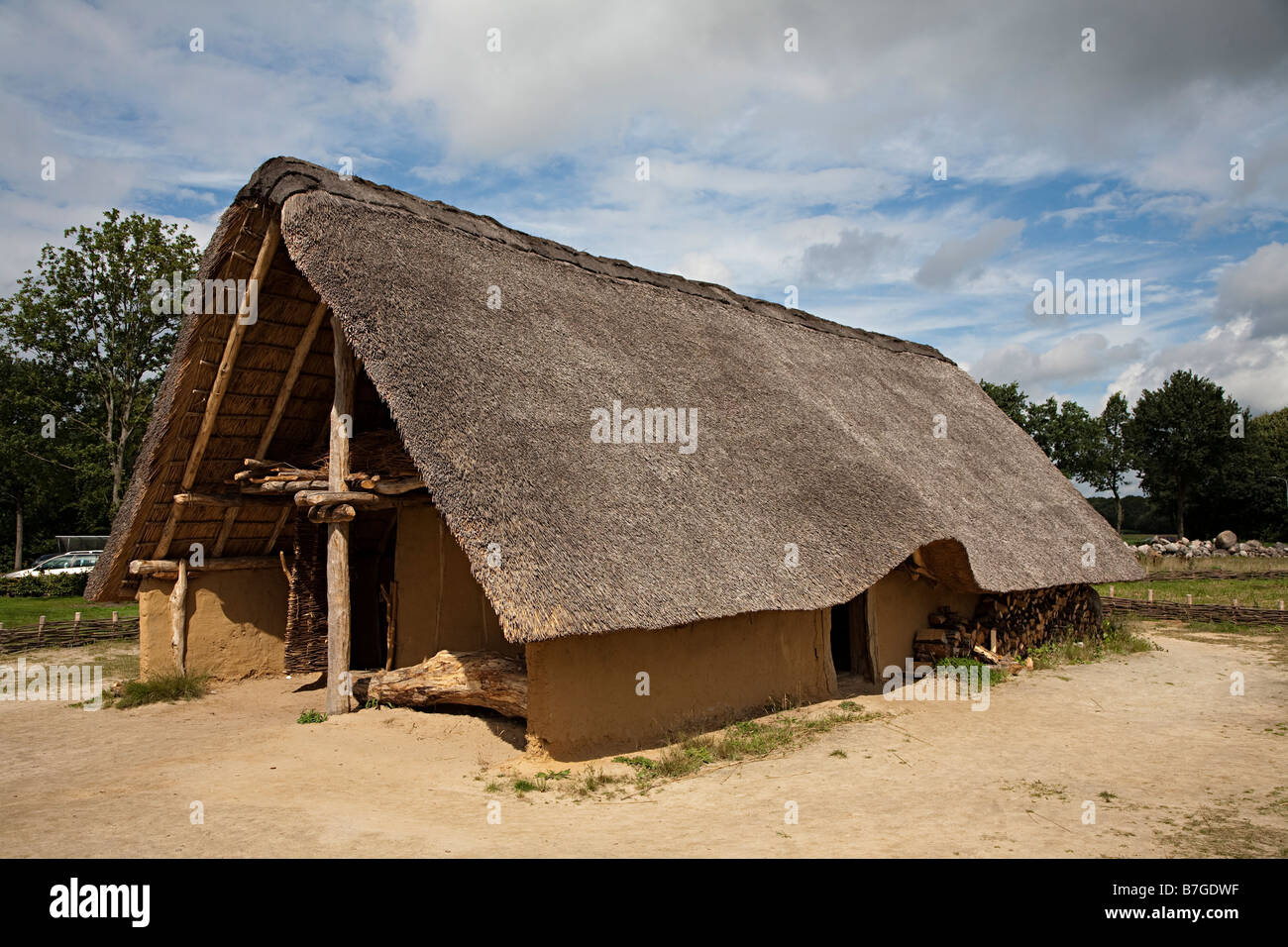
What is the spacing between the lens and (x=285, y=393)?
9.91m

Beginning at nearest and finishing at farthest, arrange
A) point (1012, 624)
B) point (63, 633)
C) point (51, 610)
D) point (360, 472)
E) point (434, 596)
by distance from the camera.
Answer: point (360, 472), point (434, 596), point (1012, 624), point (63, 633), point (51, 610)

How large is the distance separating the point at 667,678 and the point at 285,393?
5785 millimetres

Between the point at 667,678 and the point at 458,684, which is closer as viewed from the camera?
the point at 667,678

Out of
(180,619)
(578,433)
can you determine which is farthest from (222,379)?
(578,433)

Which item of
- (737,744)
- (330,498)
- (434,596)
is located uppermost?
(330,498)

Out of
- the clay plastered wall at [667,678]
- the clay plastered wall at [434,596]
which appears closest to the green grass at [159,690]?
the clay plastered wall at [434,596]

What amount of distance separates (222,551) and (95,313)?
1751 centimetres

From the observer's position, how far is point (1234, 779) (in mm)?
6328

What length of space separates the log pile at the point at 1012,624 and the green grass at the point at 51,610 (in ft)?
48.8

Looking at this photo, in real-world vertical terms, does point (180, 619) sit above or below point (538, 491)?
below

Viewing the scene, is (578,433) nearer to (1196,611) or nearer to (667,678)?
(667,678)

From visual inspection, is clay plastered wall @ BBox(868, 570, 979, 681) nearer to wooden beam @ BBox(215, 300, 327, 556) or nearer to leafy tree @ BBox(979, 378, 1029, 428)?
wooden beam @ BBox(215, 300, 327, 556)

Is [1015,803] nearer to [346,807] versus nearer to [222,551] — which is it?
[346,807]

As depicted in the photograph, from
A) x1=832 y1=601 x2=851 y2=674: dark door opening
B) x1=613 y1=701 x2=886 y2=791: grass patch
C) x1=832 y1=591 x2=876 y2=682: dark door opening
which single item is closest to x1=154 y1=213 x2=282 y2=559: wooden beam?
x1=613 y1=701 x2=886 y2=791: grass patch
